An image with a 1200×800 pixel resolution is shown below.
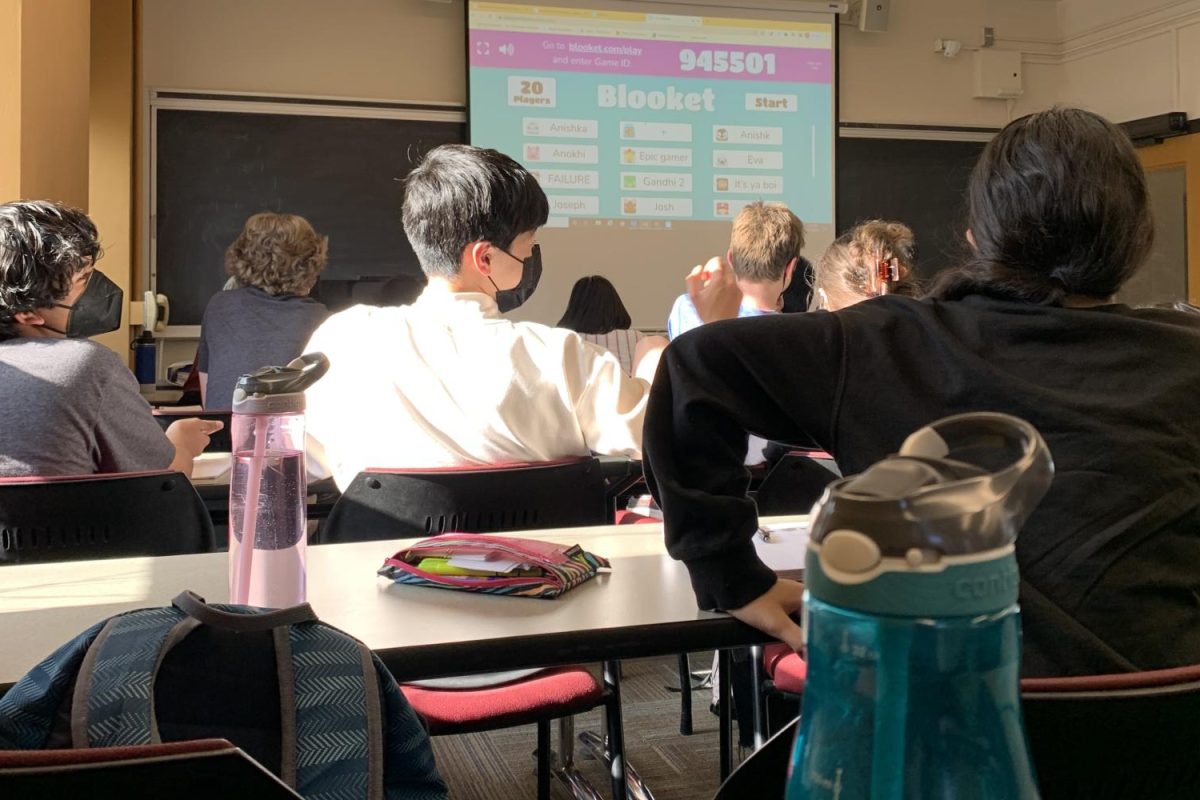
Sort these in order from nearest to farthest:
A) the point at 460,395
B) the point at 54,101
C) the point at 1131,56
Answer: the point at 460,395
the point at 54,101
the point at 1131,56

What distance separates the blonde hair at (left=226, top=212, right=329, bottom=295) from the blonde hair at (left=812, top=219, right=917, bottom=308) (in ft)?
6.16

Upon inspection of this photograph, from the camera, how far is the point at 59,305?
219 centimetres

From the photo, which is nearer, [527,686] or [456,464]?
[527,686]

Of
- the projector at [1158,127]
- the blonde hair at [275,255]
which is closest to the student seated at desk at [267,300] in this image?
the blonde hair at [275,255]

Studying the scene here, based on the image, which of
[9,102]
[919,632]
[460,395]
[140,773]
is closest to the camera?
[919,632]

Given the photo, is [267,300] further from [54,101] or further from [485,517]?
[485,517]

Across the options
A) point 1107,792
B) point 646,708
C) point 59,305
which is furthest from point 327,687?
point 646,708

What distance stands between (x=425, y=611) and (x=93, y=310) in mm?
1442

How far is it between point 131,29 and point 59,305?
407cm

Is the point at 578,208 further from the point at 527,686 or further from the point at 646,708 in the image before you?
the point at 527,686

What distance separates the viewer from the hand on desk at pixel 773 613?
115 cm

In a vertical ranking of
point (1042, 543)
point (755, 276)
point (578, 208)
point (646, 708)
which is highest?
point (578, 208)

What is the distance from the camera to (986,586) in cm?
32

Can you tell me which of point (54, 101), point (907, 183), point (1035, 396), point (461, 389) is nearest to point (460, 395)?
point (461, 389)
